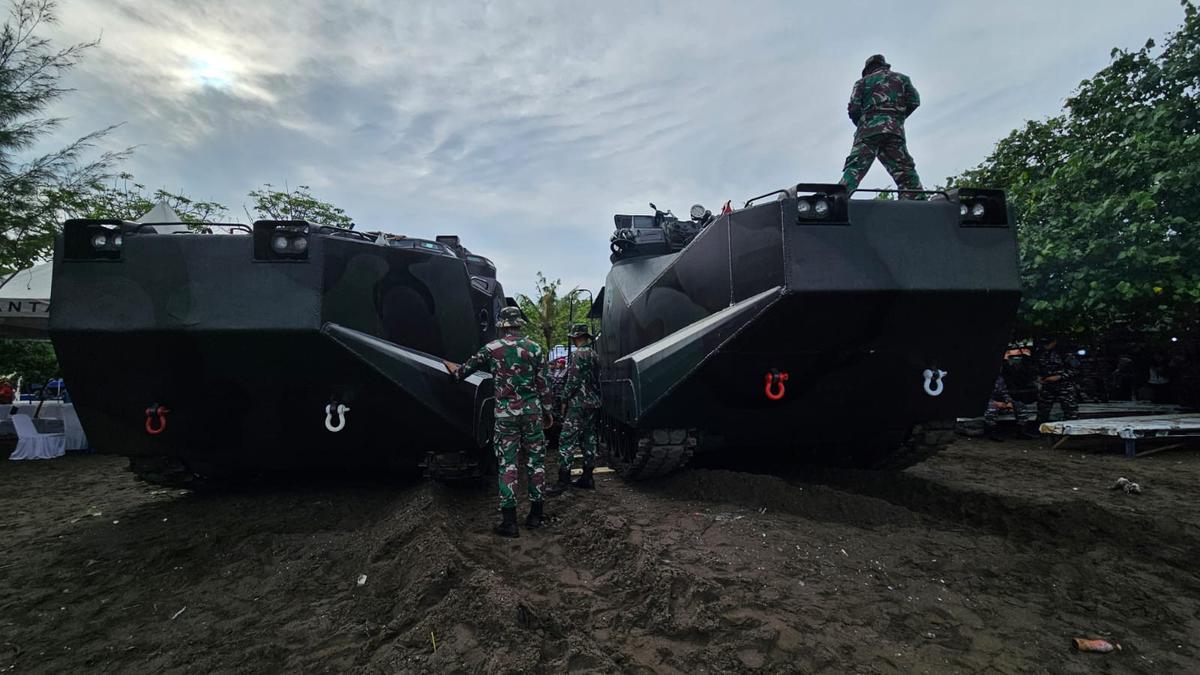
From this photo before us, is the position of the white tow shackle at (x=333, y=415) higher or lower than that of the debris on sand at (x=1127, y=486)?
higher

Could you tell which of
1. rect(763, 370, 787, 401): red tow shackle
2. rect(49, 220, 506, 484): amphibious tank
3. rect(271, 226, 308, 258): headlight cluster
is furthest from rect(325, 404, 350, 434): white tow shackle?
rect(763, 370, 787, 401): red tow shackle

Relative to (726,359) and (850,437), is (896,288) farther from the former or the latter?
(850,437)

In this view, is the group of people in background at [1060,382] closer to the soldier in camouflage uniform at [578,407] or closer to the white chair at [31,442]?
the soldier in camouflage uniform at [578,407]

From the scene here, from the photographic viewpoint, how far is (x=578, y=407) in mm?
6117

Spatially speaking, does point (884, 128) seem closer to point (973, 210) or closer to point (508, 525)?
point (973, 210)

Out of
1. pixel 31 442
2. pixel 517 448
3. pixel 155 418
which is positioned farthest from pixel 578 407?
pixel 31 442

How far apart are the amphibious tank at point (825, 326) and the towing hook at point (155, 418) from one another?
10.3ft

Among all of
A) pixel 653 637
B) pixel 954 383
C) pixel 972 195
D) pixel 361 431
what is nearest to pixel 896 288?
pixel 972 195

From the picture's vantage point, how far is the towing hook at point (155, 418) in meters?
4.22

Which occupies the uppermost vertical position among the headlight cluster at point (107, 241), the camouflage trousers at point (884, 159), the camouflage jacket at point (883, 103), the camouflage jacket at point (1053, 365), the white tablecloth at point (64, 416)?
the camouflage jacket at point (883, 103)

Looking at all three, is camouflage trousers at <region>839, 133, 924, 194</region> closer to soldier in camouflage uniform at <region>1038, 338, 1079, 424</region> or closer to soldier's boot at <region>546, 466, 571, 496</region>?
soldier's boot at <region>546, 466, 571, 496</region>

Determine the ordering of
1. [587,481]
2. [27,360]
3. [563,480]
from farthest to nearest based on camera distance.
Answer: [27,360], [563,480], [587,481]

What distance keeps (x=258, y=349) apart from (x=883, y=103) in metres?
4.50

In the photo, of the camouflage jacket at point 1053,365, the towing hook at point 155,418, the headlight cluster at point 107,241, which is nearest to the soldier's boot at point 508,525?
the towing hook at point 155,418
